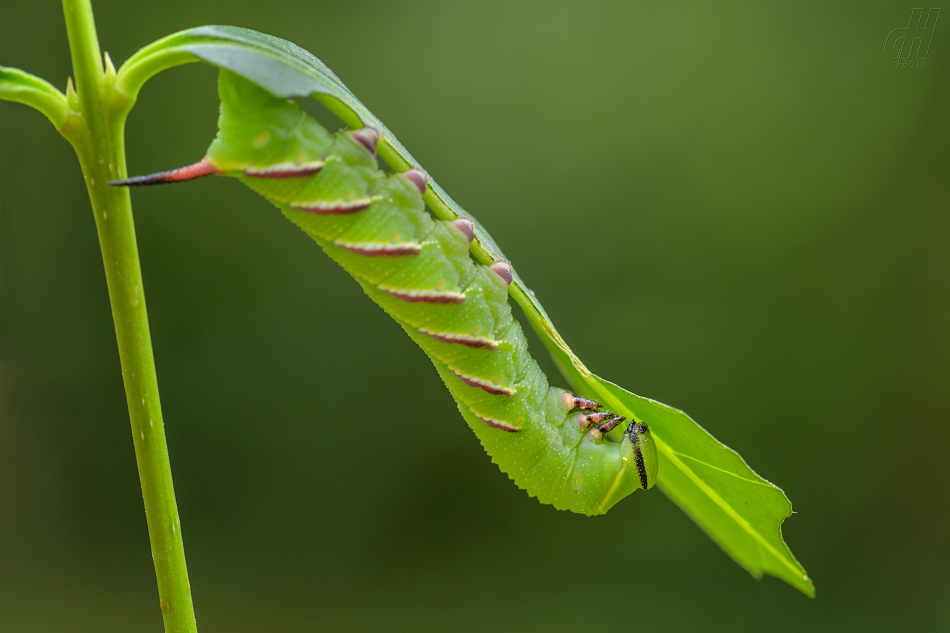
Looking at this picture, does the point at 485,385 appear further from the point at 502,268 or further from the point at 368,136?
the point at 368,136

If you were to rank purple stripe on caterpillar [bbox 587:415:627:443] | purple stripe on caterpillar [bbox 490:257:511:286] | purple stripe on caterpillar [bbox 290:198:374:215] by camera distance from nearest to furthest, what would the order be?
purple stripe on caterpillar [bbox 290:198:374:215] → purple stripe on caterpillar [bbox 490:257:511:286] → purple stripe on caterpillar [bbox 587:415:627:443]

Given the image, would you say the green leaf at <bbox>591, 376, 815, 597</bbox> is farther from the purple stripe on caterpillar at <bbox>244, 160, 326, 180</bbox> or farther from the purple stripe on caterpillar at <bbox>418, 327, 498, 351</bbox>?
the purple stripe on caterpillar at <bbox>244, 160, 326, 180</bbox>

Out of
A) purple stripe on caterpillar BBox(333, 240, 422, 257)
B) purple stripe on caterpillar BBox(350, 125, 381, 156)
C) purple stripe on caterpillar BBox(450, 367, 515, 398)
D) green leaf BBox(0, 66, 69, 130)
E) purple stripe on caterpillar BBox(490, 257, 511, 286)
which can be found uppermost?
green leaf BBox(0, 66, 69, 130)

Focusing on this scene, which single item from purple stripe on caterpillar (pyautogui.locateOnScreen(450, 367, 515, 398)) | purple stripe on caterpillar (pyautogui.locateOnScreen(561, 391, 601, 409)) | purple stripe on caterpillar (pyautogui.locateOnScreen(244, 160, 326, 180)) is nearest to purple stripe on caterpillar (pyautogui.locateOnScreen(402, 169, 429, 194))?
purple stripe on caterpillar (pyautogui.locateOnScreen(244, 160, 326, 180))

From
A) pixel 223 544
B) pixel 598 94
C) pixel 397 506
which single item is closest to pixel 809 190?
pixel 598 94

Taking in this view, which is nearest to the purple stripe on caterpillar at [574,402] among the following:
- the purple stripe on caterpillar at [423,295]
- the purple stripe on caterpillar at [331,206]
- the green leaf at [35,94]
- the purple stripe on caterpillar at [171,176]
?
the purple stripe on caterpillar at [423,295]

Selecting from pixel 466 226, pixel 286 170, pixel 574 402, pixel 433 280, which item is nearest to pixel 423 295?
pixel 433 280
